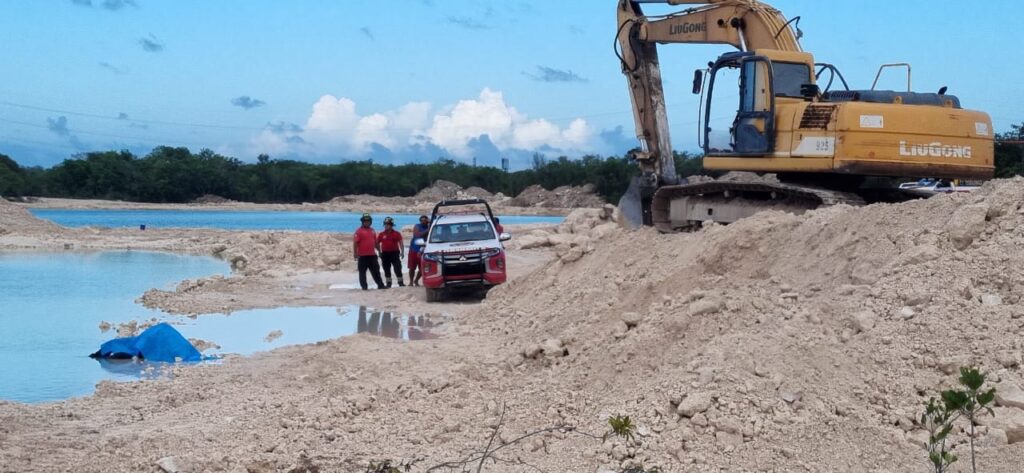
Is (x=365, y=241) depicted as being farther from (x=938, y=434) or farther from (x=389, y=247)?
(x=938, y=434)

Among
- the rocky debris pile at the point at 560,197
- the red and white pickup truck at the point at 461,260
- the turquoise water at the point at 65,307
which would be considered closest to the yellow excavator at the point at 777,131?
the red and white pickup truck at the point at 461,260

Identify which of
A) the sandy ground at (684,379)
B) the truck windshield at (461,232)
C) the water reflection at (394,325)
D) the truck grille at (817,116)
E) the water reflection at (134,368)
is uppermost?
the truck grille at (817,116)

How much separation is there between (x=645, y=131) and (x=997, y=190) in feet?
27.2

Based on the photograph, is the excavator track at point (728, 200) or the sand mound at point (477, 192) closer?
the excavator track at point (728, 200)

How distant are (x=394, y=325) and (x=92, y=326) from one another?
4852 mm

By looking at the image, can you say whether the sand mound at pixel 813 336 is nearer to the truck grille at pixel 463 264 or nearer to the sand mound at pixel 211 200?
the truck grille at pixel 463 264

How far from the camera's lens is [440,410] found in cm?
937

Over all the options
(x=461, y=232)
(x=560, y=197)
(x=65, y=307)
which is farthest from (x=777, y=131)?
(x=560, y=197)

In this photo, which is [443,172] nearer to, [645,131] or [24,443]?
[645,131]

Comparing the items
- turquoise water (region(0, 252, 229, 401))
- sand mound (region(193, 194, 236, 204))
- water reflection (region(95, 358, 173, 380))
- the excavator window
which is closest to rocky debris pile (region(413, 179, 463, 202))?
sand mound (region(193, 194, 236, 204))

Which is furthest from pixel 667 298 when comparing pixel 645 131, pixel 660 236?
pixel 645 131

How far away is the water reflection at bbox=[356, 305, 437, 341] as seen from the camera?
16078 mm

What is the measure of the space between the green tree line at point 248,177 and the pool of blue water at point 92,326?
5665 cm

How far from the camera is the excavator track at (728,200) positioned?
1477 cm
